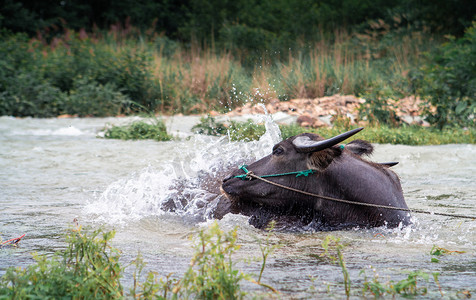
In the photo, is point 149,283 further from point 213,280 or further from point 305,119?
point 305,119

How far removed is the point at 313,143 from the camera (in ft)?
15.9

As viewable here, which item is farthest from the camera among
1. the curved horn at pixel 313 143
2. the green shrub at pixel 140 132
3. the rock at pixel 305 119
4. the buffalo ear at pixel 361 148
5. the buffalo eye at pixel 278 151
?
the rock at pixel 305 119

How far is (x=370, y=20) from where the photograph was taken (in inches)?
1014

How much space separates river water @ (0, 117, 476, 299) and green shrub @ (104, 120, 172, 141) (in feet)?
1.04

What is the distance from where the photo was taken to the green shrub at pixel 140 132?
11.2 meters

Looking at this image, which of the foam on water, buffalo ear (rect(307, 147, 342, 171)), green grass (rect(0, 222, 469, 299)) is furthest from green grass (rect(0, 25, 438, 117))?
green grass (rect(0, 222, 469, 299))

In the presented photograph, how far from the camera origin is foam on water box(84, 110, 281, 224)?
6.04 meters

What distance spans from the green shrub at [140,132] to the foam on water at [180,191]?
166 inches

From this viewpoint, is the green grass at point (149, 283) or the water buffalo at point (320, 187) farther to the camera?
the water buffalo at point (320, 187)

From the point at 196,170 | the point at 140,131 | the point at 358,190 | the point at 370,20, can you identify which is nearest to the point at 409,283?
the point at 358,190

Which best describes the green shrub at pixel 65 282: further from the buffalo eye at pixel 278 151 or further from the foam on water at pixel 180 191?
the foam on water at pixel 180 191

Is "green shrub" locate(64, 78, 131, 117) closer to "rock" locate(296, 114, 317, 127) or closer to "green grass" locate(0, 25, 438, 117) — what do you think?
"green grass" locate(0, 25, 438, 117)

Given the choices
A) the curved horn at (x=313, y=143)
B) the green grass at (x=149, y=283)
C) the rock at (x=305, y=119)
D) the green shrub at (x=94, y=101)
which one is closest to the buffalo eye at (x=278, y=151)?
the curved horn at (x=313, y=143)

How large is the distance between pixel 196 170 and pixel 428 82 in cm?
729
